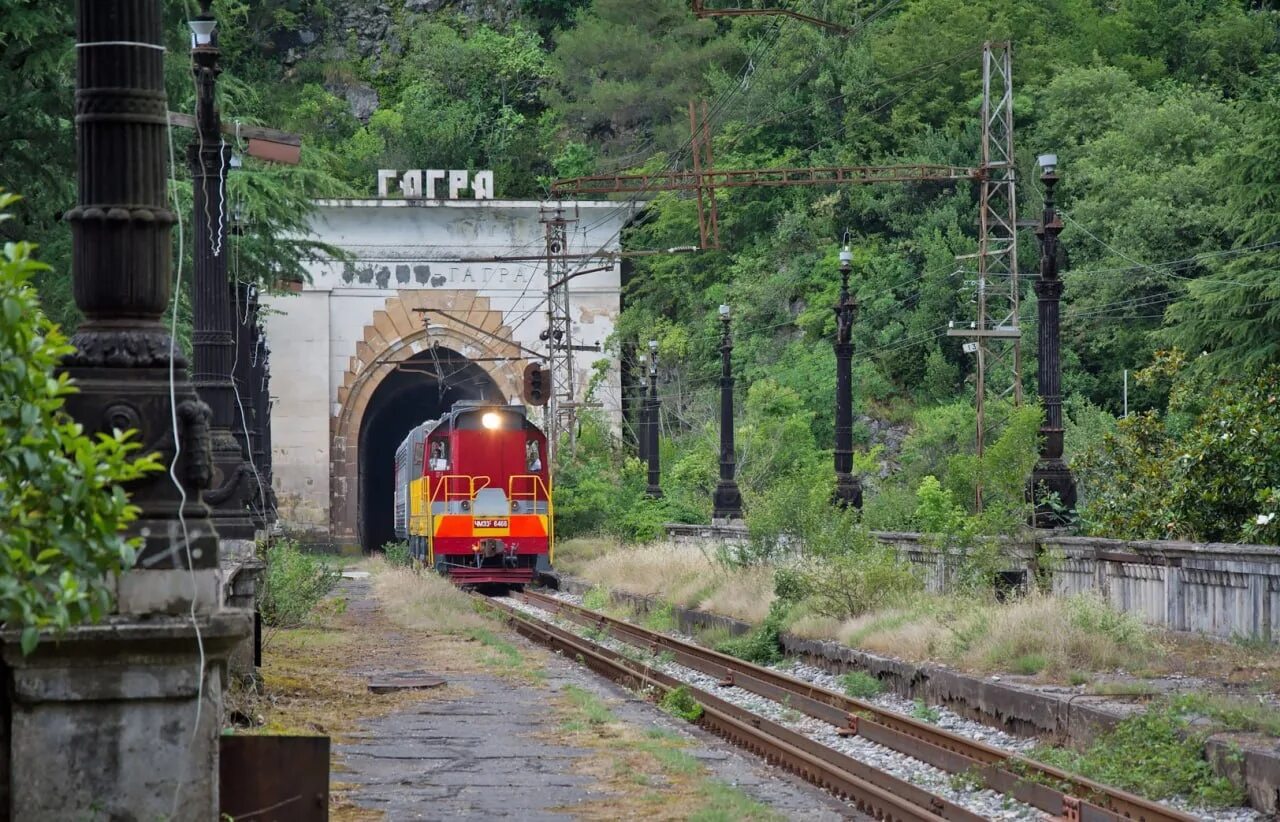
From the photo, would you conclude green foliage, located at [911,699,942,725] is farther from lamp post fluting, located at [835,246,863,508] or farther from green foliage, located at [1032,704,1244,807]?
lamp post fluting, located at [835,246,863,508]

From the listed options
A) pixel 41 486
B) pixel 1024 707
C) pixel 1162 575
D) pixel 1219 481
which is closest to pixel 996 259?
pixel 1219 481

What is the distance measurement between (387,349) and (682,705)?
128ft

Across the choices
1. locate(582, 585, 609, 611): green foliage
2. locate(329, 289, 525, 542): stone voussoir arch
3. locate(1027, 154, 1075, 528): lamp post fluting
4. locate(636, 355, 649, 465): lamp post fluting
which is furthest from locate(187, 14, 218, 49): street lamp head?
locate(329, 289, 525, 542): stone voussoir arch

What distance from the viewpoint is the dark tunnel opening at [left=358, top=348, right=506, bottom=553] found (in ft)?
188

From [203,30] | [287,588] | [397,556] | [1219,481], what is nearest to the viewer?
[203,30]

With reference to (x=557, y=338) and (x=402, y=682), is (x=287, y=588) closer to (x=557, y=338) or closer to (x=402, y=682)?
(x=402, y=682)

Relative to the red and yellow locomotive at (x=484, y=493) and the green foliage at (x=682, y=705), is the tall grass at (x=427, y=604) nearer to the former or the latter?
the red and yellow locomotive at (x=484, y=493)

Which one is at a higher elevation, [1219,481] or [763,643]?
[1219,481]

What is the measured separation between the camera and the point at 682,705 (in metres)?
16.7

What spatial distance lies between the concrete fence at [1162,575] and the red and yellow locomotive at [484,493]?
50.4 ft

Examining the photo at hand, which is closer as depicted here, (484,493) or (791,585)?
(791,585)

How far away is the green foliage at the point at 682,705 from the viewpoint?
16141 millimetres

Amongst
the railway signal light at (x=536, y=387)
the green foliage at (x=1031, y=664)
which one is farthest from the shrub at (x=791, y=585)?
the railway signal light at (x=536, y=387)

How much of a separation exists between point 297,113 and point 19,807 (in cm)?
6597
